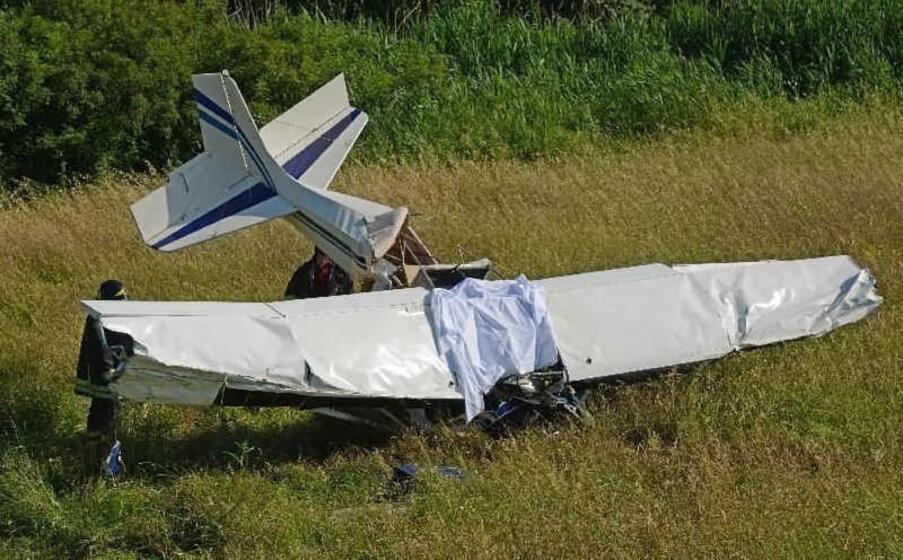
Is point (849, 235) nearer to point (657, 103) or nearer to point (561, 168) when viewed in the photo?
point (561, 168)

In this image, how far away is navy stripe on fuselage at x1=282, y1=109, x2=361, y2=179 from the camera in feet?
25.7

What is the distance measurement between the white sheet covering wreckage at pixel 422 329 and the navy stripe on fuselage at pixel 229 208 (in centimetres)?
123

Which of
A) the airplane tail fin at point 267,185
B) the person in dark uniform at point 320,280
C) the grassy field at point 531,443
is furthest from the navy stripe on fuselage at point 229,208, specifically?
the grassy field at point 531,443

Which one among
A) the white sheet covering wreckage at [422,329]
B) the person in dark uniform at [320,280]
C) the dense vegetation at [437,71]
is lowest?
the dense vegetation at [437,71]

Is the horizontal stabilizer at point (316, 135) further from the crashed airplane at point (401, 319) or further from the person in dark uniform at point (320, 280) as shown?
the person in dark uniform at point (320, 280)

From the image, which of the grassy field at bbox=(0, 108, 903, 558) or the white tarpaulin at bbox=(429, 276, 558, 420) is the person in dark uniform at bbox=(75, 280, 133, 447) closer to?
the grassy field at bbox=(0, 108, 903, 558)

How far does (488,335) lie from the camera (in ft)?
20.2

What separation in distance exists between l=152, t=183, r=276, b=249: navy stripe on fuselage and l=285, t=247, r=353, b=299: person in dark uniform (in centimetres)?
49

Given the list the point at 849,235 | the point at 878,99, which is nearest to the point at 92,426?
the point at 849,235

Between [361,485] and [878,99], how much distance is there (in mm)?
9131

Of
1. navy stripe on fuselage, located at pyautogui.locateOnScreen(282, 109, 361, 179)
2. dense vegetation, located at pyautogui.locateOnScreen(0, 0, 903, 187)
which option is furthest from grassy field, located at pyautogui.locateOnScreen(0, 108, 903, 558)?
dense vegetation, located at pyautogui.locateOnScreen(0, 0, 903, 187)

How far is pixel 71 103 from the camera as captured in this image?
1227cm

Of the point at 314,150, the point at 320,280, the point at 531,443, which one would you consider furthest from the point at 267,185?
the point at 531,443

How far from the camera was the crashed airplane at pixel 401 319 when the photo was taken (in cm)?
560
